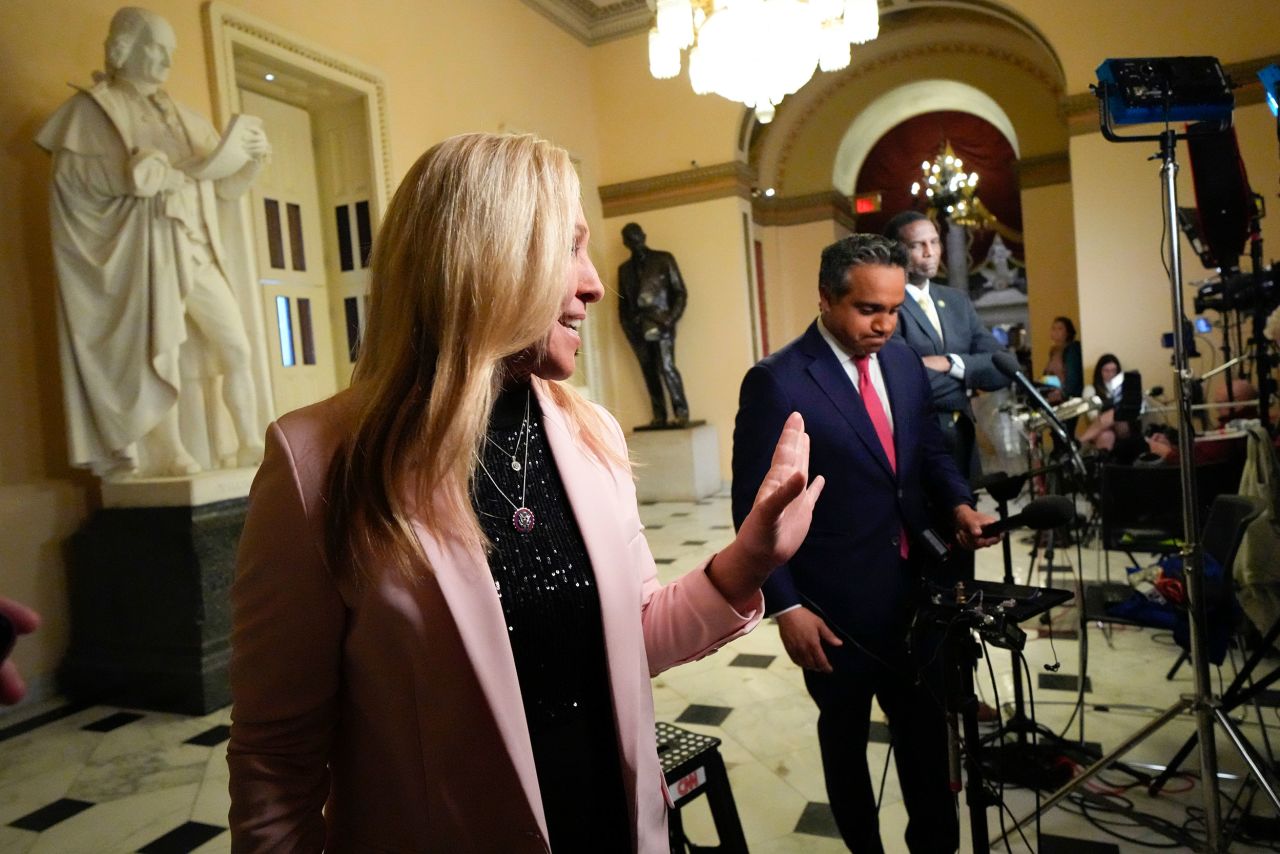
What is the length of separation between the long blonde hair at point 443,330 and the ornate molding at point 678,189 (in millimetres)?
8728

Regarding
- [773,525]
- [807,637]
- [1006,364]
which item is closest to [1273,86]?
[1006,364]

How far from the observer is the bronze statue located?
902cm

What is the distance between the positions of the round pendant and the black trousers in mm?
1161

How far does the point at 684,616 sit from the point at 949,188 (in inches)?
479

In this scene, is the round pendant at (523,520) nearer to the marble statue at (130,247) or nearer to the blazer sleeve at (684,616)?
the blazer sleeve at (684,616)

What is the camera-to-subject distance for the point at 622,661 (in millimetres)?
1108

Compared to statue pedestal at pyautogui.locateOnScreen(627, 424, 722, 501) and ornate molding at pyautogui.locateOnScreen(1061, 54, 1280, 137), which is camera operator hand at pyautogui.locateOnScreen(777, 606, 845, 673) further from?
statue pedestal at pyautogui.locateOnScreen(627, 424, 722, 501)

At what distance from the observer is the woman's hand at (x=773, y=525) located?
1.13 metres

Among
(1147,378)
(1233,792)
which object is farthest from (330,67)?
(1147,378)

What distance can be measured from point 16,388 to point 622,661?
4.49 m

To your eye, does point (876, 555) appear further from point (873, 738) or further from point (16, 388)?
point (16, 388)

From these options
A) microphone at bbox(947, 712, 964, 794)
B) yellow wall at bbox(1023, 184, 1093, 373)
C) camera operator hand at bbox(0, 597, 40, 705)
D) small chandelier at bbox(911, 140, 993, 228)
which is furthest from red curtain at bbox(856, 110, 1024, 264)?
camera operator hand at bbox(0, 597, 40, 705)

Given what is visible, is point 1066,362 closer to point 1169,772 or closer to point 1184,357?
point 1169,772

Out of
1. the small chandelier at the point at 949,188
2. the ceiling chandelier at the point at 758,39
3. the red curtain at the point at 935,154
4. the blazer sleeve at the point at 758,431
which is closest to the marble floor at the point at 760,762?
the blazer sleeve at the point at 758,431
